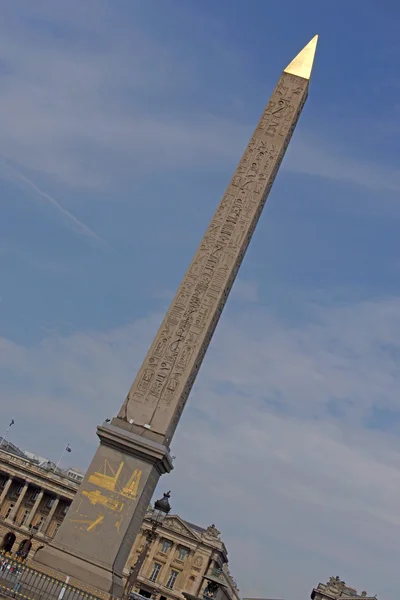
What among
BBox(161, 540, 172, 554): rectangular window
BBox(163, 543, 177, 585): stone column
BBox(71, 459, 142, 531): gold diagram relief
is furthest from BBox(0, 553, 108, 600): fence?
BBox(161, 540, 172, 554): rectangular window

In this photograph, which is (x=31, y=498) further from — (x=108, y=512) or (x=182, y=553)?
(x=108, y=512)

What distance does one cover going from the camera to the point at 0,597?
45.9ft

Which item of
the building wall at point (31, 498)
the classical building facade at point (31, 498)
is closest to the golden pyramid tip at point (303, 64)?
the building wall at point (31, 498)

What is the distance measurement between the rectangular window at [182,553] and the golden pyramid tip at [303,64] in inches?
2100

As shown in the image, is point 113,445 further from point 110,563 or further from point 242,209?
point 242,209

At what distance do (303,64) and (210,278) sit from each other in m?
9.28

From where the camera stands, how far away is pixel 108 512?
16.1m

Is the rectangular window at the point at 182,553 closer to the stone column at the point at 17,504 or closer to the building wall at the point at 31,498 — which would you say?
the building wall at the point at 31,498

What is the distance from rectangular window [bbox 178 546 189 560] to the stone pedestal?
173 feet

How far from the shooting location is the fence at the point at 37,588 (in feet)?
46.7

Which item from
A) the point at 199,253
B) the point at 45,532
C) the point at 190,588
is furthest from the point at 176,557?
the point at 199,253

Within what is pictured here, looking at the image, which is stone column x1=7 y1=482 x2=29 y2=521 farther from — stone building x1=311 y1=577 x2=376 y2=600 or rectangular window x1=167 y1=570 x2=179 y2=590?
stone building x1=311 y1=577 x2=376 y2=600

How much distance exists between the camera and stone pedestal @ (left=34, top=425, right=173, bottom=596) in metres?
15.5

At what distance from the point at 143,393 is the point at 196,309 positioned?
2728mm
